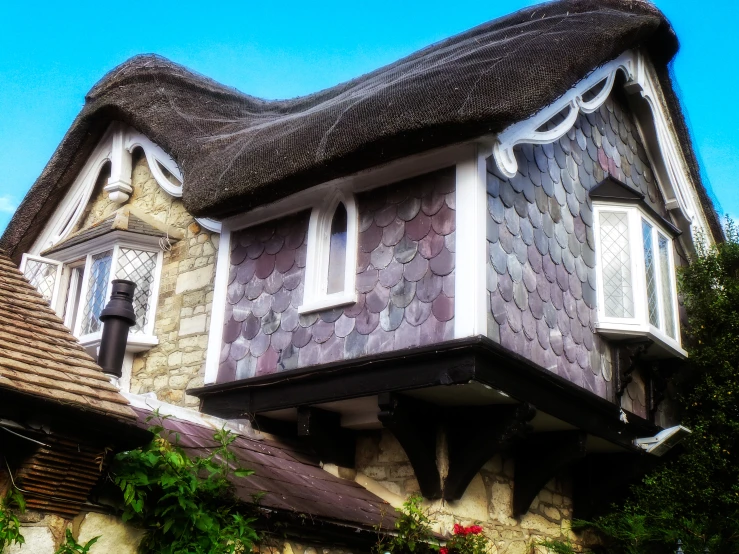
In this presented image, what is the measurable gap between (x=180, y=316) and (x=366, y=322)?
242 cm

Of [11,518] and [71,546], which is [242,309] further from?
[11,518]

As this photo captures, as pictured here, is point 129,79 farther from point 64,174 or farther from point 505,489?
point 505,489

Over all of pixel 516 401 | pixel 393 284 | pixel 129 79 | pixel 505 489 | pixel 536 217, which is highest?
pixel 129 79

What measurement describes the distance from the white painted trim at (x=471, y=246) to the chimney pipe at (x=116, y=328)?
274 centimetres

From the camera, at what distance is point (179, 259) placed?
8.71m

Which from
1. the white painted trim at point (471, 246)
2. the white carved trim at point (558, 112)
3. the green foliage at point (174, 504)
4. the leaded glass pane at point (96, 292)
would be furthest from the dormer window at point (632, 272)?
the leaded glass pane at point (96, 292)

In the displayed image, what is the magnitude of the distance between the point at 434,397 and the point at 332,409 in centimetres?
92

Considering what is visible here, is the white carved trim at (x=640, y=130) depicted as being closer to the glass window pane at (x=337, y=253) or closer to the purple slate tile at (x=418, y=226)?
the purple slate tile at (x=418, y=226)

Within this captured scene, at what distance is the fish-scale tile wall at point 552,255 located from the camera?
6605 mm

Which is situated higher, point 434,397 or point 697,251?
point 697,251

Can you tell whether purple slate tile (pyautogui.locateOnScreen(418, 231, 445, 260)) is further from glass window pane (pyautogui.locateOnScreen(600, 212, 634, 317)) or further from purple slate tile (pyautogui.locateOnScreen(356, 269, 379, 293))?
glass window pane (pyautogui.locateOnScreen(600, 212, 634, 317))

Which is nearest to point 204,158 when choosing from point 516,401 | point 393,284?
point 393,284

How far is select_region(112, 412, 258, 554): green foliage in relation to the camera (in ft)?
15.8

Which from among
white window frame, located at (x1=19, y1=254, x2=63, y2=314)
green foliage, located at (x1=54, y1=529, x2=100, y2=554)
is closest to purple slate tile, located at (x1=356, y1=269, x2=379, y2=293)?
green foliage, located at (x1=54, y1=529, x2=100, y2=554)
